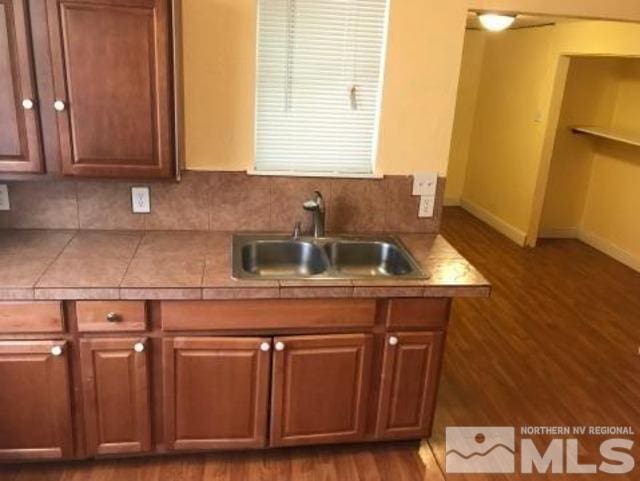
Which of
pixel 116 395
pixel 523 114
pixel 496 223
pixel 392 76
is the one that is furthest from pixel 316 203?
pixel 496 223

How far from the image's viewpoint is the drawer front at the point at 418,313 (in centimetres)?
203

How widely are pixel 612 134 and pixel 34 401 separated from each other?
4.96 m

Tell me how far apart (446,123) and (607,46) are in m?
2.73

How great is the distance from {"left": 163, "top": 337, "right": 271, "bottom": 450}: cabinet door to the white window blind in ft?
2.91

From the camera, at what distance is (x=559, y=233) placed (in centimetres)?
561

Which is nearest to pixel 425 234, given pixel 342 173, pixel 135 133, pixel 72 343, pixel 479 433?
pixel 342 173

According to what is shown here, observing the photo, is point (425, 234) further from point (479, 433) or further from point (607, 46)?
point (607, 46)

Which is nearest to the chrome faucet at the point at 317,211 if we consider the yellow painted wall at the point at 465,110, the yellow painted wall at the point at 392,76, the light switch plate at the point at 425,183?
the yellow painted wall at the point at 392,76

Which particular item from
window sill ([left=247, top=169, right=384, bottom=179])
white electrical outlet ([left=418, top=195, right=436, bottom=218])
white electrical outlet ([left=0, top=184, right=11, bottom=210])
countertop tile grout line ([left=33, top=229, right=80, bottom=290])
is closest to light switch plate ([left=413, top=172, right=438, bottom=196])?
white electrical outlet ([left=418, top=195, right=436, bottom=218])

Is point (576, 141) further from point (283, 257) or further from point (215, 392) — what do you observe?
point (215, 392)

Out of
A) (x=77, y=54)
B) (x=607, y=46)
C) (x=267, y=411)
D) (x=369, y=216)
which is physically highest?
(x=607, y=46)

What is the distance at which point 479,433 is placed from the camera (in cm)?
251

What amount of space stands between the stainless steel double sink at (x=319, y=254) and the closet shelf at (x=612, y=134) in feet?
10.5

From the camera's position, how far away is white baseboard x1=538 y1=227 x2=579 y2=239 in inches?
220
